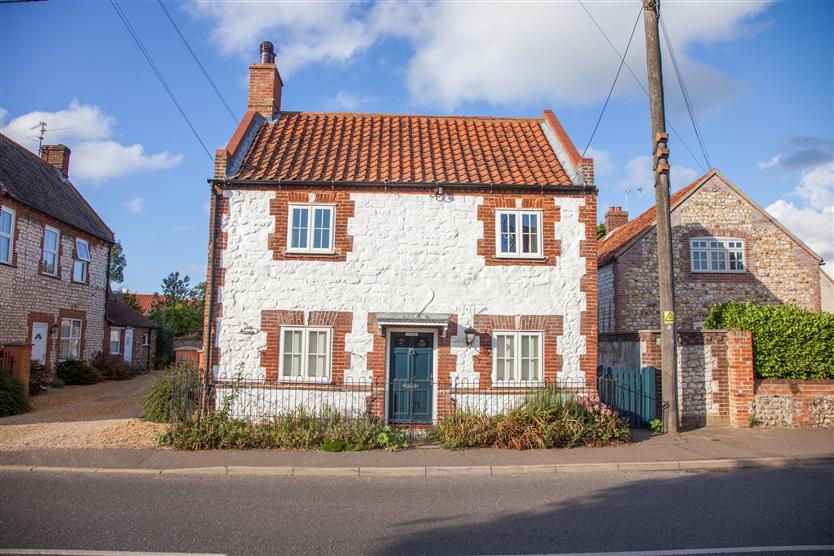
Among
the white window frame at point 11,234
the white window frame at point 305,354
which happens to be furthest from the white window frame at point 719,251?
the white window frame at point 11,234

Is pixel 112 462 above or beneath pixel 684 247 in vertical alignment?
beneath

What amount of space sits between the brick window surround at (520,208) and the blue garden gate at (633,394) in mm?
3197

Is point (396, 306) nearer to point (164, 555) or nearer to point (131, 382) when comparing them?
point (164, 555)

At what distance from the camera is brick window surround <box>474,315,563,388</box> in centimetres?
1257

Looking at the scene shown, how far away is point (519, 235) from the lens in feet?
42.7

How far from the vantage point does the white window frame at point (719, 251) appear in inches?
774

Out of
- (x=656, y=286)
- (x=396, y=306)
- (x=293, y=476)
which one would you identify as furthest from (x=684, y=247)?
(x=293, y=476)

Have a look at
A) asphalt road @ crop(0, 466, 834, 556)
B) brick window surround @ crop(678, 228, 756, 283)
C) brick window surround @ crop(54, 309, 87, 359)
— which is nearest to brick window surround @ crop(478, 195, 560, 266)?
asphalt road @ crop(0, 466, 834, 556)

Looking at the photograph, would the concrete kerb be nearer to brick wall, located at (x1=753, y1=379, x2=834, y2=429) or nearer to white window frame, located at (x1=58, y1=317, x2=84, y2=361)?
brick wall, located at (x1=753, y1=379, x2=834, y2=429)

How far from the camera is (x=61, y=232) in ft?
68.3

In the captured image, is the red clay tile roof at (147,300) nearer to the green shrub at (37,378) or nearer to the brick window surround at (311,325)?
the green shrub at (37,378)

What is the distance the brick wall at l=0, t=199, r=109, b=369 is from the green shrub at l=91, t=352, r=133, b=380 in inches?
15.7

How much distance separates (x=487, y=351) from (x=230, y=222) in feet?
21.8

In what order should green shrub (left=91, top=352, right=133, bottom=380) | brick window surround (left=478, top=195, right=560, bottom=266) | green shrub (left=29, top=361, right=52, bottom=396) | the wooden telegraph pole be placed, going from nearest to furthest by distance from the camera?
1. the wooden telegraph pole
2. brick window surround (left=478, top=195, right=560, bottom=266)
3. green shrub (left=29, top=361, right=52, bottom=396)
4. green shrub (left=91, top=352, right=133, bottom=380)
